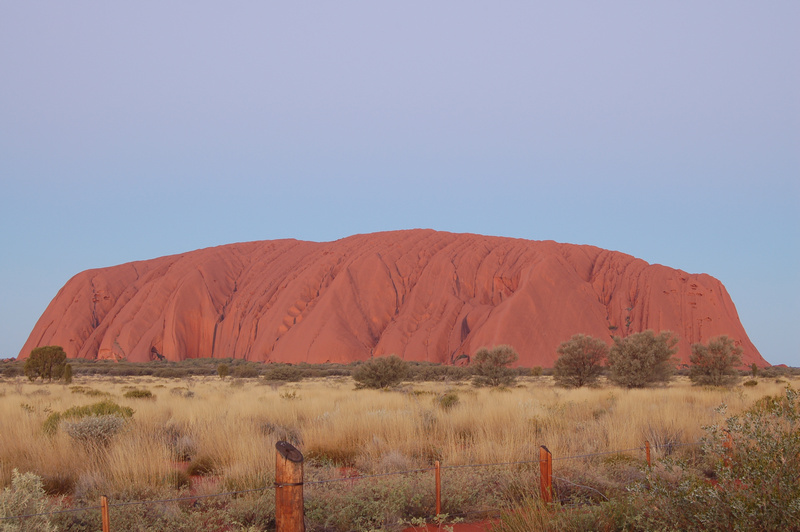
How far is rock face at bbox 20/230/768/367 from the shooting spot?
5797cm

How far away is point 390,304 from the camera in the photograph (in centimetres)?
6412

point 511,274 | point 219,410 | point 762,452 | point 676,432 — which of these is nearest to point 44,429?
point 219,410

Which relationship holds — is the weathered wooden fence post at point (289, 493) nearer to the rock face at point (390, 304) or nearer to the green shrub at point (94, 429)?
the green shrub at point (94, 429)

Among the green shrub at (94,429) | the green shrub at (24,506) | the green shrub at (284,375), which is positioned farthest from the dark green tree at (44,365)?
the green shrub at (24,506)

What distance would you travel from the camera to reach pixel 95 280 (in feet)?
244

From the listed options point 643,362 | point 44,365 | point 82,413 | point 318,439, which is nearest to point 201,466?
point 318,439

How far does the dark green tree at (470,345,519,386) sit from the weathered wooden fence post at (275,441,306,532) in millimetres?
24562

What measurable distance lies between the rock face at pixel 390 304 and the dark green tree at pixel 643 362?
30955 millimetres

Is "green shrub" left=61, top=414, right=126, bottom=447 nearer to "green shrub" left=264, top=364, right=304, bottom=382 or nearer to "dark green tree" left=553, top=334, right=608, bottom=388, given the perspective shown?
"dark green tree" left=553, top=334, right=608, bottom=388

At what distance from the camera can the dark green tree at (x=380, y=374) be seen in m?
24.2

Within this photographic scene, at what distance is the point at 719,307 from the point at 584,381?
1885 inches

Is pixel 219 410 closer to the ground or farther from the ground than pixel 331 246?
closer to the ground

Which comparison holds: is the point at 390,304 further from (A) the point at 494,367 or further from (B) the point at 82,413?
(B) the point at 82,413

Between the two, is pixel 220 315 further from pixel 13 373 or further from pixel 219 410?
pixel 219 410
